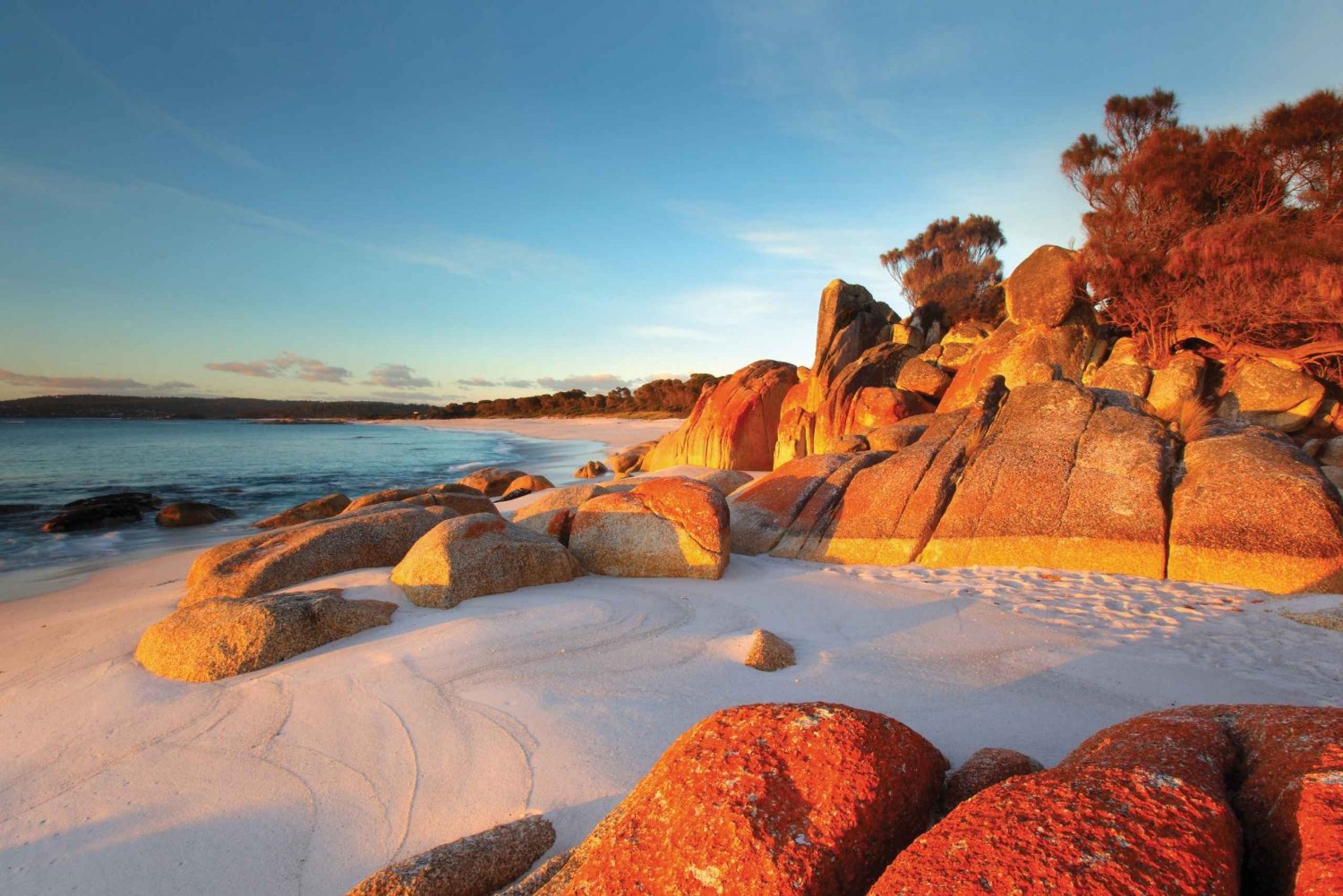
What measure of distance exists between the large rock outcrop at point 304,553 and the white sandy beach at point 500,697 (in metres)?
0.39

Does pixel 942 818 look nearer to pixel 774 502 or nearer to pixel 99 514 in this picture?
pixel 774 502

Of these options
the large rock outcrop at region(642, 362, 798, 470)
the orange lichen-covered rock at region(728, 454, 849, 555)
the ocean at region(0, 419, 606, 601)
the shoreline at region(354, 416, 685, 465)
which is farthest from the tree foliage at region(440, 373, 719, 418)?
the orange lichen-covered rock at region(728, 454, 849, 555)

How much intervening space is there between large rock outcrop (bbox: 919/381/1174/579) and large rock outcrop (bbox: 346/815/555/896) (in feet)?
19.0

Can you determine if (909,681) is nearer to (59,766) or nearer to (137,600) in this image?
(59,766)

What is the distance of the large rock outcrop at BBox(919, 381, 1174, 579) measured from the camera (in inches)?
260

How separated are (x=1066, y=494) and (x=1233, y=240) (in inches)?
364

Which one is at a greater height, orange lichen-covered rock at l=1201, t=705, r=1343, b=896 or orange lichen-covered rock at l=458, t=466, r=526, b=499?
orange lichen-covered rock at l=1201, t=705, r=1343, b=896

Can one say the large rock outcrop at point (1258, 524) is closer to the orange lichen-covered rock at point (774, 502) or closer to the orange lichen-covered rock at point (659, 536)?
the orange lichen-covered rock at point (774, 502)

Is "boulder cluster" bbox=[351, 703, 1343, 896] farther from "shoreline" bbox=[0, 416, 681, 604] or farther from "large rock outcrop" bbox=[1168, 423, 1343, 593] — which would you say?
"shoreline" bbox=[0, 416, 681, 604]

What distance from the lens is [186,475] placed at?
77.7 ft

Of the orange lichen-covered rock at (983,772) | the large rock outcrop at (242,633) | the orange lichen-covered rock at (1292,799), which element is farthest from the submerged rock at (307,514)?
the orange lichen-covered rock at (1292,799)

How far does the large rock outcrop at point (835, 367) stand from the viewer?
1427 cm

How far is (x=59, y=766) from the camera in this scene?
3436mm

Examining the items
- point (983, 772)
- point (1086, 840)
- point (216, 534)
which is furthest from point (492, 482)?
point (1086, 840)
